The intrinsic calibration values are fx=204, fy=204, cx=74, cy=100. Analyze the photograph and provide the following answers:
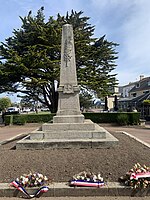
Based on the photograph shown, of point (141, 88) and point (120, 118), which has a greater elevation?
point (141, 88)

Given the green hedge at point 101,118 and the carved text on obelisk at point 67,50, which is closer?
the carved text on obelisk at point 67,50

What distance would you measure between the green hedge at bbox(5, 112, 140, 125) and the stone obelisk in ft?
36.9

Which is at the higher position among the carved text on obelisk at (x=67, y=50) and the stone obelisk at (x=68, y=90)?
the carved text on obelisk at (x=67, y=50)

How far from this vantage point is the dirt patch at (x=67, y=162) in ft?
15.0

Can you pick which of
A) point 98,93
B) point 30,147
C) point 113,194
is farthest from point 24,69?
point 113,194

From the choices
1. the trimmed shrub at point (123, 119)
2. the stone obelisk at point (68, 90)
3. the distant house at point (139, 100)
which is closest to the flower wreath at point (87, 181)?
the stone obelisk at point (68, 90)

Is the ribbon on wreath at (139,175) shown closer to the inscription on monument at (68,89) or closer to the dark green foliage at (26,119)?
the inscription on monument at (68,89)

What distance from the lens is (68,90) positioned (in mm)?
8531

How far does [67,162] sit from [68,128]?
7.89ft

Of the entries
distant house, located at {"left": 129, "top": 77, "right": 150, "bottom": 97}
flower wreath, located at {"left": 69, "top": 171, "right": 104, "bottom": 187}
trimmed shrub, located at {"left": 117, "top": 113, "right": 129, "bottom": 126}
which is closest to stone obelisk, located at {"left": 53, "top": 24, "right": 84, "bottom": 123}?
flower wreath, located at {"left": 69, "top": 171, "right": 104, "bottom": 187}

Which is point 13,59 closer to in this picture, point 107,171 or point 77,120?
point 77,120

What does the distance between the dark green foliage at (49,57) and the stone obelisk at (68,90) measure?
1187cm

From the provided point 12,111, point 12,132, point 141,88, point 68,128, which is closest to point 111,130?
point 12,132

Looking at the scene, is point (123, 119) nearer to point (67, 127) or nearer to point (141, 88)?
point (67, 127)
